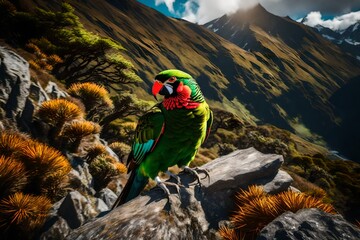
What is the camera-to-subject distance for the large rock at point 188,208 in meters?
4.54

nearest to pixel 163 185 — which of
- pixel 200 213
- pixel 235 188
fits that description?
pixel 200 213

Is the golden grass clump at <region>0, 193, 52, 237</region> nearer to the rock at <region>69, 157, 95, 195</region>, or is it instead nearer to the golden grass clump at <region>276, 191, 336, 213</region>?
the rock at <region>69, 157, 95, 195</region>

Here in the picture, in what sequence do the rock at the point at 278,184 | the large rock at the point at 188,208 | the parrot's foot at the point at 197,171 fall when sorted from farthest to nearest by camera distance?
the rock at the point at 278,184, the parrot's foot at the point at 197,171, the large rock at the point at 188,208

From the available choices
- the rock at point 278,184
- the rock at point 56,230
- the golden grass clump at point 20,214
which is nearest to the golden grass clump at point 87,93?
the golden grass clump at point 20,214

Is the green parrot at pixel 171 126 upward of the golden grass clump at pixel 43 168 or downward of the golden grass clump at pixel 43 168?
upward

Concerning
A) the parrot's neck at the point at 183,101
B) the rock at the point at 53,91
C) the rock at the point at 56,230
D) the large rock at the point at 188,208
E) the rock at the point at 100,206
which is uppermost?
the parrot's neck at the point at 183,101

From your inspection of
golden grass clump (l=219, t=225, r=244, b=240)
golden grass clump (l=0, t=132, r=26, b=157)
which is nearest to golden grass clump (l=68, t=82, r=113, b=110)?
golden grass clump (l=0, t=132, r=26, b=157)

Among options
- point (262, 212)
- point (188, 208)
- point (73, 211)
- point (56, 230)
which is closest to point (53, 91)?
point (73, 211)

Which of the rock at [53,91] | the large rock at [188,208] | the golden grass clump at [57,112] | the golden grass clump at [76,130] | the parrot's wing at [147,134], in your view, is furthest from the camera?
the rock at [53,91]

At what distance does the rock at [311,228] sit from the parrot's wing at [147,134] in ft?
9.70

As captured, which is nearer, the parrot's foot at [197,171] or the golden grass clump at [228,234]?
the golden grass clump at [228,234]

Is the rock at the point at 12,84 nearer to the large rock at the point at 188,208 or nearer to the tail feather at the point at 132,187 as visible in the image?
the tail feather at the point at 132,187

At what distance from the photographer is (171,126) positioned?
5.46 metres

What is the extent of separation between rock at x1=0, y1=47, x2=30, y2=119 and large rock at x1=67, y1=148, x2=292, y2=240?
5.94 meters
